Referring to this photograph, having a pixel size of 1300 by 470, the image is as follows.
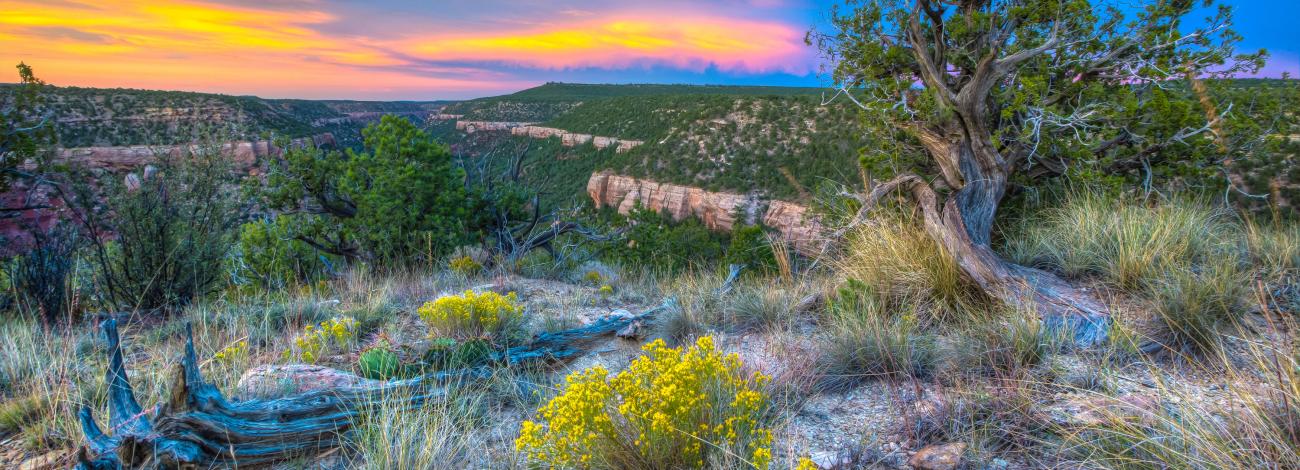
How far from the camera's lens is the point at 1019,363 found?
8.73 feet

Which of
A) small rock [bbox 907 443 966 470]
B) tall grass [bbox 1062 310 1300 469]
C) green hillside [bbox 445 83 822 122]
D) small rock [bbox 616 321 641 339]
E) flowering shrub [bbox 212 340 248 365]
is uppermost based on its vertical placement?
green hillside [bbox 445 83 822 122]

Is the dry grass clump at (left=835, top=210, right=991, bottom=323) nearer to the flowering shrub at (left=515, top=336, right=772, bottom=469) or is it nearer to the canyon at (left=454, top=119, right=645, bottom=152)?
the flowering shrub at (left=515, top=336, right=772, bottom=469)

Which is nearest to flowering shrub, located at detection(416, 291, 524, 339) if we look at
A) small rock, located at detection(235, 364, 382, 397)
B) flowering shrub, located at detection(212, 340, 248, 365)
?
small rock, located at detection(235, 364, 382, 397)

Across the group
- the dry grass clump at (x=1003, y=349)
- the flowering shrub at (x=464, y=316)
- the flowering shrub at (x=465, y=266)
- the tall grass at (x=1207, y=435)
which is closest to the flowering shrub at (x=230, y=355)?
the flowering shrub at (x=464, y=316)

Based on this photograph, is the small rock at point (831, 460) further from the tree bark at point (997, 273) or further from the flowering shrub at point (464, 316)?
the flowering shrub at point (464, 316)

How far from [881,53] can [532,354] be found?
180 inches

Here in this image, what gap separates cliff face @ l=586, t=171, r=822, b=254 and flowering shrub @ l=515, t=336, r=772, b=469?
30150 millimetres

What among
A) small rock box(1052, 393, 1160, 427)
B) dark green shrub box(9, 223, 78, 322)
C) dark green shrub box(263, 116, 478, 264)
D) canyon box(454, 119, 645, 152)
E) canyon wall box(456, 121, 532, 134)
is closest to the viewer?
small rock box(1052, 393, 1160, 427)

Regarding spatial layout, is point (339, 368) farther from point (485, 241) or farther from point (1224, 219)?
point (1224, 219)

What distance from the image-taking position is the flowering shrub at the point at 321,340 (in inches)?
137

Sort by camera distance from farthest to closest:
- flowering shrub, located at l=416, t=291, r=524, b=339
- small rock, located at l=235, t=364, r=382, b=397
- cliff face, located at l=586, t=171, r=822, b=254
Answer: cliff face, located at l=586, t=171, r=822, b=254 < flowering shrub, located at l=416, t=291, r=524, b=339 < small rock, located at l=235, t=364, r=382, b=397

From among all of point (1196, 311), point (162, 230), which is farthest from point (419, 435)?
point (162, 230)

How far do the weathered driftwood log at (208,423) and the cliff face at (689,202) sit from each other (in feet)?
97.7

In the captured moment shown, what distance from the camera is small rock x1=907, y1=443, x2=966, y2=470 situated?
6.65ft
